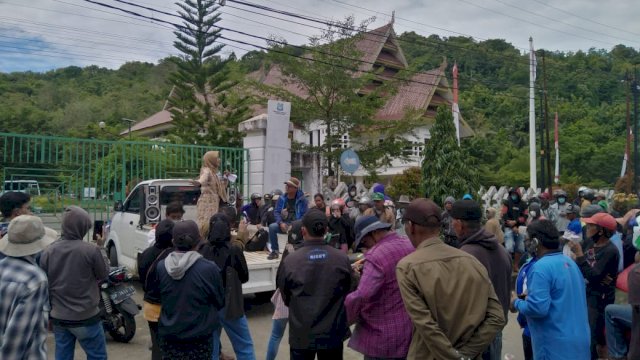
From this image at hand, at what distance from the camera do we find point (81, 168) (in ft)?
35.7

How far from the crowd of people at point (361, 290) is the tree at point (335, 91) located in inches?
441

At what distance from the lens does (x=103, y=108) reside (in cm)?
5222

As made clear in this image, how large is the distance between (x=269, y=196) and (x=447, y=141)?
278 inches

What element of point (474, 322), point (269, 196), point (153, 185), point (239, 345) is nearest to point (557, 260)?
point (474, 322)

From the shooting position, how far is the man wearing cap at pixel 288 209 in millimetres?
9008

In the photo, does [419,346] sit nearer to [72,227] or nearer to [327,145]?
A: [72,227]

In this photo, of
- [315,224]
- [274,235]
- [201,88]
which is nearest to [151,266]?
[315,224]

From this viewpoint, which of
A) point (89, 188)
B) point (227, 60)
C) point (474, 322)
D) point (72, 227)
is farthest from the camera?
point (227, 60)

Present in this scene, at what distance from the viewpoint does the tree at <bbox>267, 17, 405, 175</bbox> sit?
16375 mm

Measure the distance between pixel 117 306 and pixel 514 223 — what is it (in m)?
7.81

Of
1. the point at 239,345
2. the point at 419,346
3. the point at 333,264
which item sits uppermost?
the point at 333,264

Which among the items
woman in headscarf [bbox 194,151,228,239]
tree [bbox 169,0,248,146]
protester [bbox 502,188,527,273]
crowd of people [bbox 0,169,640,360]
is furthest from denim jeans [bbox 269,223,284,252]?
tree [bbox 169,0,248,146]

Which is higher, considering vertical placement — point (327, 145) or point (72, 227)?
point (327, 145)

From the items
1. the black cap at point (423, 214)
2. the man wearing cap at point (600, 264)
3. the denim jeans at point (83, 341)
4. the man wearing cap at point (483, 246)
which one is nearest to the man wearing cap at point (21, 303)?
the denim jeans at point (83, 341)
